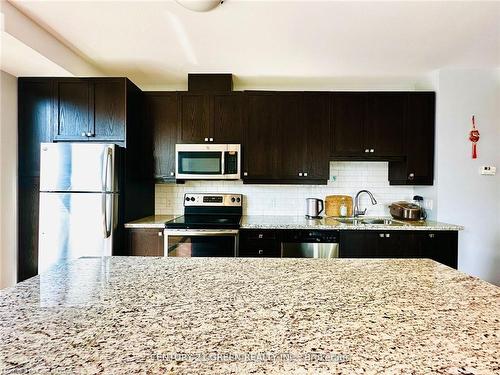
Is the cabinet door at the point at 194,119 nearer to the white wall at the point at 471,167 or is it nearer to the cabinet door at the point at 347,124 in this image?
the cabinet door at the point at 347,124

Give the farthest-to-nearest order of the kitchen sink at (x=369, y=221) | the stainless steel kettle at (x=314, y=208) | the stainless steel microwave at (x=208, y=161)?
the stainless steel kettle at (x=314, y=208) → the stainless steel microwave at (x=208, y=161) → the kitchen sink at (x=369, y=221)

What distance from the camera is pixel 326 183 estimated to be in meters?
3.24

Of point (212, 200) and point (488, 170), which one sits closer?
point (488, 170)

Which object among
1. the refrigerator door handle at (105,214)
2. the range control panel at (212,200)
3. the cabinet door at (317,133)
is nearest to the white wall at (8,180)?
the refrigerator door handle at (105,214)

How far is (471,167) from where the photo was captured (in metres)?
3.08

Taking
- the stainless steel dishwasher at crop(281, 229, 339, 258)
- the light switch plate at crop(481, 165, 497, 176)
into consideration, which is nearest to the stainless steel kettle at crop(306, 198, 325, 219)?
the stainless steel dishwasher at crop(281, 229, 339, 258)

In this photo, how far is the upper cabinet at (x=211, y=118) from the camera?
3191 millimetres

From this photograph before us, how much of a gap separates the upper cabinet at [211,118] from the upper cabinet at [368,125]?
3.58 ft

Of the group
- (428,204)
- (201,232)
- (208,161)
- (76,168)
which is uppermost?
(208,161)

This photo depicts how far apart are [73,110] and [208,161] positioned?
1.41 metres

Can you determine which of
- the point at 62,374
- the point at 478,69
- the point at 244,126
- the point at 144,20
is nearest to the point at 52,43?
the point at 144,20

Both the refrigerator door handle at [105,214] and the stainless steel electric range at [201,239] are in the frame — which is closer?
the refrigerator door handle at [105,214]

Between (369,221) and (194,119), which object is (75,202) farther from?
(369,221)

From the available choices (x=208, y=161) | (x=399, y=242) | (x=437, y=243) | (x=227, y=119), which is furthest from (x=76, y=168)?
(x=437, y=243)
